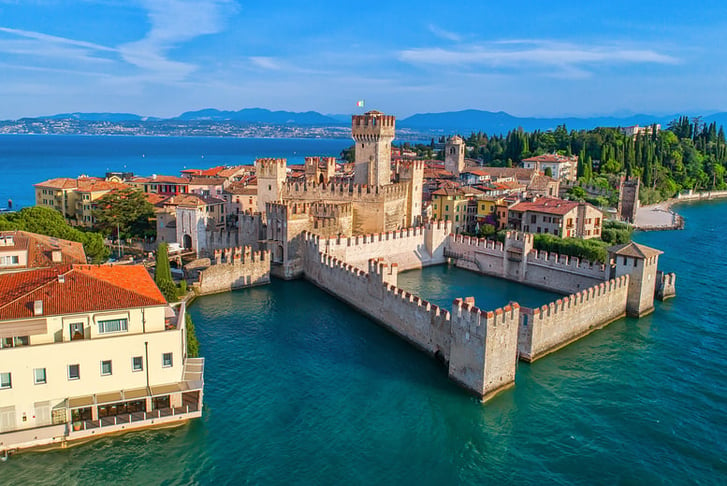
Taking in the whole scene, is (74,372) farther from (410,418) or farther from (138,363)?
(410,418)

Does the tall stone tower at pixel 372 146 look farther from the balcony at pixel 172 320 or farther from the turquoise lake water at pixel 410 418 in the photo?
the balcony at pixel 172 320

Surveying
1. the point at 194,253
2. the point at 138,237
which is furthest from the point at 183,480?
the point at 138,237

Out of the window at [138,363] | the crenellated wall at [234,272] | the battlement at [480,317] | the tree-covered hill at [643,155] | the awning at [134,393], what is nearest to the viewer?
the awning at [134,393]

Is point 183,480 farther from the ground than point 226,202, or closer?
closer

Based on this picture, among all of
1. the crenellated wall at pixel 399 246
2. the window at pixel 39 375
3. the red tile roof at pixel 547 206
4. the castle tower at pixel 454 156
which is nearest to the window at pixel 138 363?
the window at pixel 39 375

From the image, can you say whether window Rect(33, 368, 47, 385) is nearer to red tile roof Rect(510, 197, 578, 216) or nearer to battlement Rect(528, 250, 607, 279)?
battlement Rect(528, 250, 607, 279)

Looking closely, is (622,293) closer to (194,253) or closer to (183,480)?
(183,480)
